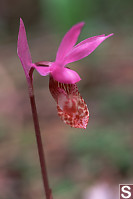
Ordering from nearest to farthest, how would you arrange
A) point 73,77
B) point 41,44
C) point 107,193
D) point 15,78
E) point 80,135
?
point 73,77
point 107,193
point 80,135
point 15,78
point 41,44

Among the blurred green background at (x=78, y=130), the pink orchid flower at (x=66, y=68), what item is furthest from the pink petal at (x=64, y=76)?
the blurred green background at (x=78, y=130)

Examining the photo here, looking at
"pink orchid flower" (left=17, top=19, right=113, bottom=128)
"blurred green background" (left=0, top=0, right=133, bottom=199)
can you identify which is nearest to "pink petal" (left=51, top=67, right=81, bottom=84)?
"pink orchid flower" (left=17, top=19, right=113, bottom=128)

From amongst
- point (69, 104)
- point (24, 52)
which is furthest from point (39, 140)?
point (24, 52)

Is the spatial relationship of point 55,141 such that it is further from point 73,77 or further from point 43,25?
point 43,25

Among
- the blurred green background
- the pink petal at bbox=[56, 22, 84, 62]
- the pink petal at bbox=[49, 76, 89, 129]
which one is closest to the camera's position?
the pink petal at bbox=[56, 22, 84, 62]

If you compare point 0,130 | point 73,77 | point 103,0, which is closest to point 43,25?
point 103,0

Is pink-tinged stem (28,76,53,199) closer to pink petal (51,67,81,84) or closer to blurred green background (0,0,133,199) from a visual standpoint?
pink petal (51,67,81,84)

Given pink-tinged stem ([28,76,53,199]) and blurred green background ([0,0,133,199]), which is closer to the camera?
pink-tinged stem ([28,76,53,199])
